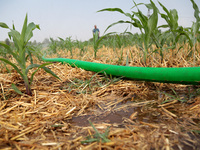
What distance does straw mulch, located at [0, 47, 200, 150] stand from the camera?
67 centimetres

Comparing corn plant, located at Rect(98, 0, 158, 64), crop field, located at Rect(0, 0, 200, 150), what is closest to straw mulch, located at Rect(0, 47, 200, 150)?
crop field, located at Rect(0, 0, 200, 150)

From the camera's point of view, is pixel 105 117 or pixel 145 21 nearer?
pixel 105 117

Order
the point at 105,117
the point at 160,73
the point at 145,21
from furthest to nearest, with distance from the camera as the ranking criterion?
the point at 145,21, the point at 160,73, the point at 105,117

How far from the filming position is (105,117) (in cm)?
91

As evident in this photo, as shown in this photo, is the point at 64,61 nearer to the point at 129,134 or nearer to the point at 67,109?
the point at 67,109

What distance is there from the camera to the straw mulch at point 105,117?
0.67 m

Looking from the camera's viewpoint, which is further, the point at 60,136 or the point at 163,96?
the point at 163,96

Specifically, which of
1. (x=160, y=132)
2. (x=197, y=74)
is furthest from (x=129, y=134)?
(x=197, y=74)

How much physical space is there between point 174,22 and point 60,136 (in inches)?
65.8

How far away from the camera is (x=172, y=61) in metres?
1.71

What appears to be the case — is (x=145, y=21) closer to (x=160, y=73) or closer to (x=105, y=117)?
(x=160, y=73)

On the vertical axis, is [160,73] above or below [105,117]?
above

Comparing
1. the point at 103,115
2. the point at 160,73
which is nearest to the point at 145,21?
the point at 160,73

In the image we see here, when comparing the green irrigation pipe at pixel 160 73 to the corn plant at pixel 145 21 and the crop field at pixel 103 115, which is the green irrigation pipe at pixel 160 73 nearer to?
the crop field at pixel 103 115
